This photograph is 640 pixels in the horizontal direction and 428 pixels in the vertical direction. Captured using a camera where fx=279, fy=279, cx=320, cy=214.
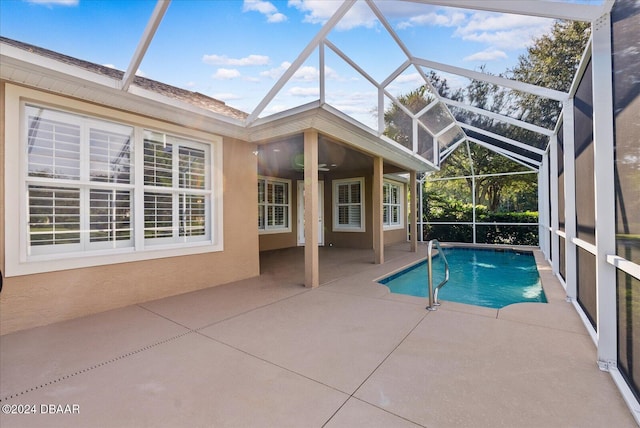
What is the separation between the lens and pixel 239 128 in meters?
5.05

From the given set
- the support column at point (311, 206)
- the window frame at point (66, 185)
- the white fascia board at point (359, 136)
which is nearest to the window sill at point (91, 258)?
the window frame at point (66, 185)

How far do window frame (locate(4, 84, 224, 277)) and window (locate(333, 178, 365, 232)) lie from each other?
6715mm

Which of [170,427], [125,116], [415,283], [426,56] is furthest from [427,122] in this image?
[170,427]

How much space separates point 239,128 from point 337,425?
15.2 feet

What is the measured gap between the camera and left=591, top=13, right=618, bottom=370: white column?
87.6 inches

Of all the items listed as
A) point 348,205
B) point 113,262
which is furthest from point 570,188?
point 348,205

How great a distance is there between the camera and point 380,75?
19.7 feet

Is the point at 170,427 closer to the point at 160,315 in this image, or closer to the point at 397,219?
the point at 160,315

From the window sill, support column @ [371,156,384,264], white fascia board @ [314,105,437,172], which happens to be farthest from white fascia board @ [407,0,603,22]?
the window sill

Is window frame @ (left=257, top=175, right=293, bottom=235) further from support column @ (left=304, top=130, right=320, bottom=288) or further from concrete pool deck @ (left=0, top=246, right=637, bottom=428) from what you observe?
concrete pool deck @ (left=0, top=246, right=637, bottom=428)

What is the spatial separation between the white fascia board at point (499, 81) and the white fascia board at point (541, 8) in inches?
62.1

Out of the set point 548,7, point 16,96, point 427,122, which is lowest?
point 16,96

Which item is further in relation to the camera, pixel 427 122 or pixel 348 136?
pixel 427 122

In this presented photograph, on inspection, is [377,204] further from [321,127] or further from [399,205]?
[399,205]
